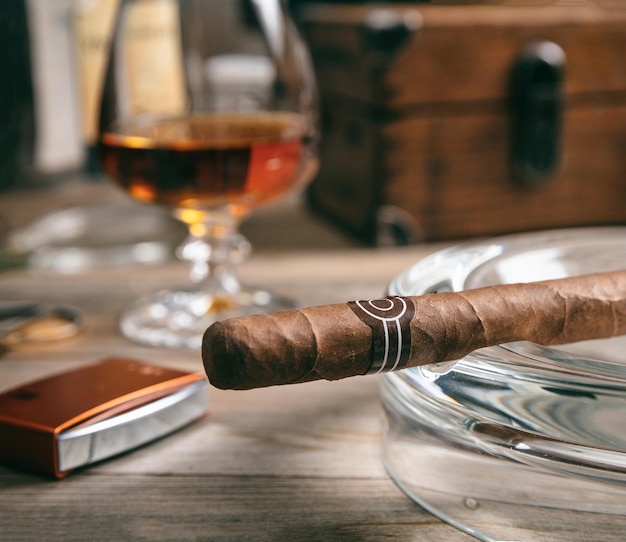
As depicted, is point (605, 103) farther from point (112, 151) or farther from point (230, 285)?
point (112, 151)

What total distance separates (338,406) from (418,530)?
25 cm

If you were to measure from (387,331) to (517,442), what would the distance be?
0.39 ft

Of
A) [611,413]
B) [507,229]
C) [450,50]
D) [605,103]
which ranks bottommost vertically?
[507,229]

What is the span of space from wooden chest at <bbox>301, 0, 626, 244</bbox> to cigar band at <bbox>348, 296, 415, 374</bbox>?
1.07 meters

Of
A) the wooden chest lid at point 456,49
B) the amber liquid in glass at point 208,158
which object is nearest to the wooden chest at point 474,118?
the wooden chest lid at point 456,49

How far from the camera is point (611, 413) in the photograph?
0.55 m

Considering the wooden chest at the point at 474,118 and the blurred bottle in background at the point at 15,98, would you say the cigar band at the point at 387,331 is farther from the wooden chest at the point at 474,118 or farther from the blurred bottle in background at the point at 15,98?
the blurred bottle in background at the point at 15,98

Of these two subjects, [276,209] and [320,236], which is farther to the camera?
[276,209]

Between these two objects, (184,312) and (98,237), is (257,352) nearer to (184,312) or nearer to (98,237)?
(184,312)

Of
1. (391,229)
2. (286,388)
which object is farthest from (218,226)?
(391,229)

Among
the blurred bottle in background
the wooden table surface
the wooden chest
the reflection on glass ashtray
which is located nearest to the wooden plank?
the wooden table surface

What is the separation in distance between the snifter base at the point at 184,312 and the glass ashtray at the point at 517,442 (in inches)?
16.5

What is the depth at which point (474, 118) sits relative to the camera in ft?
5.49

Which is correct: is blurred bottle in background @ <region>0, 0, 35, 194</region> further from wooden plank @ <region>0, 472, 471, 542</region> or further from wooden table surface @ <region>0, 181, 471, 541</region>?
wooden plank @ <region>0, 472, 471, 542</region>
